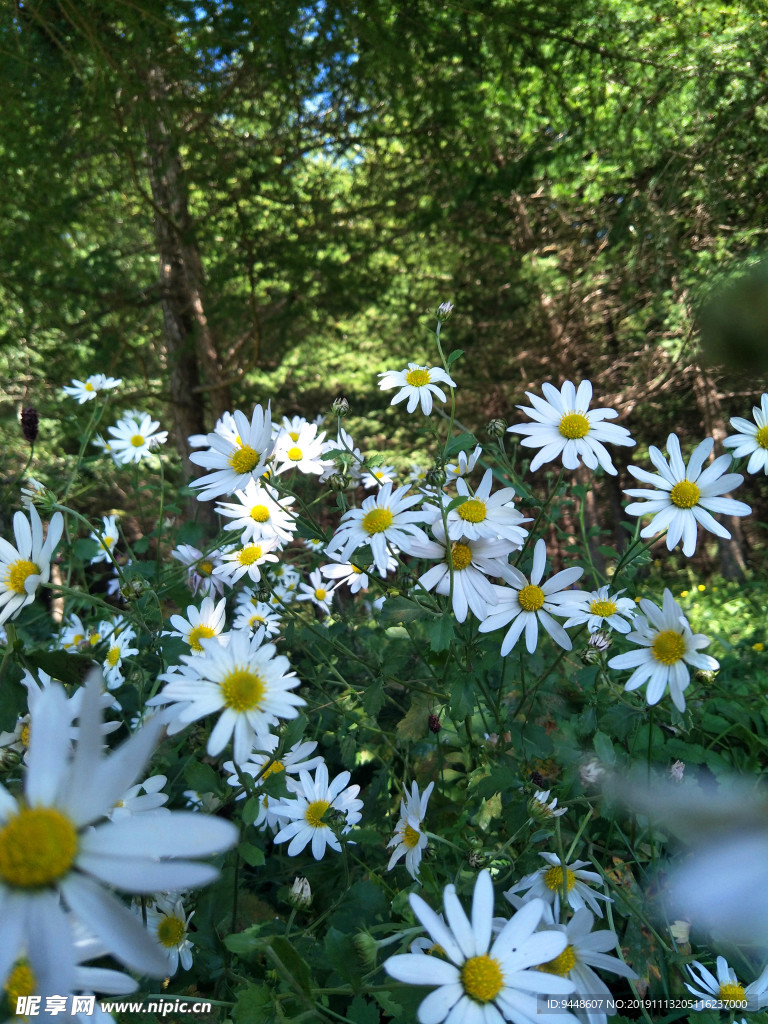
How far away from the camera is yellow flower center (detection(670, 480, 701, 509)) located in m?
1.28

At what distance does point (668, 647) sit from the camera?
3.60 ft

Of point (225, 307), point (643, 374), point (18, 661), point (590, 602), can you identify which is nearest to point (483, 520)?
point (590, 602)

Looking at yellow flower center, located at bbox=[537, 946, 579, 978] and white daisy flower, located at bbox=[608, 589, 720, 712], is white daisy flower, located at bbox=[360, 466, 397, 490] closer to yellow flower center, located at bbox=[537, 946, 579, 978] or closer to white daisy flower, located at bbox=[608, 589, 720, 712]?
white daisy flower, located at bbox=[608, 589, 720, 712]

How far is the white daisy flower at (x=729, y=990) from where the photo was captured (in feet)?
3.23

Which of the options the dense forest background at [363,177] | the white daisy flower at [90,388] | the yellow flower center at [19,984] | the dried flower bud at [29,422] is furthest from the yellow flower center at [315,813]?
the dense forest background at [363,177]

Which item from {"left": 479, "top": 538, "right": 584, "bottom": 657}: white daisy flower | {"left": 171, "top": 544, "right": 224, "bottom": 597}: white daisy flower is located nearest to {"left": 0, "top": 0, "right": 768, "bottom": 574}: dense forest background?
{"left": 171, "top": 544, "right": 224, "bottom": 597}: white daisy flower

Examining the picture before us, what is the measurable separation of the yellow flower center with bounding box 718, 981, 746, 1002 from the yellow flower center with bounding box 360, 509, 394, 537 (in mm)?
927

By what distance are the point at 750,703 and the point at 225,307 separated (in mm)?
4810

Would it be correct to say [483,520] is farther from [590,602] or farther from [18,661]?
[18,661]

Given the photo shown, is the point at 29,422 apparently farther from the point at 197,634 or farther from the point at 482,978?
the point at 482,978

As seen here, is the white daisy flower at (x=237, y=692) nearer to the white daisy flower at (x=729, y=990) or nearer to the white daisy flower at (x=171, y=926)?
the white daisy flower at (x=171, y=926)

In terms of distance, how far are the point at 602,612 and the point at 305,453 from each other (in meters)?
0.77

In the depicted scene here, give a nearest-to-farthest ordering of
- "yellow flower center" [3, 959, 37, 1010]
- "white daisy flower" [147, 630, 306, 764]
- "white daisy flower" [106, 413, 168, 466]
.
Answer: "yellow flower center" [3, 959, 37, 1010] < "white daisy flower" [147, 630, 306, 764] < "white daisy flower" [106, 413, 168, 466]

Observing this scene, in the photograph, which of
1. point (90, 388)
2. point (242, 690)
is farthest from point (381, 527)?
point (90, 388)
